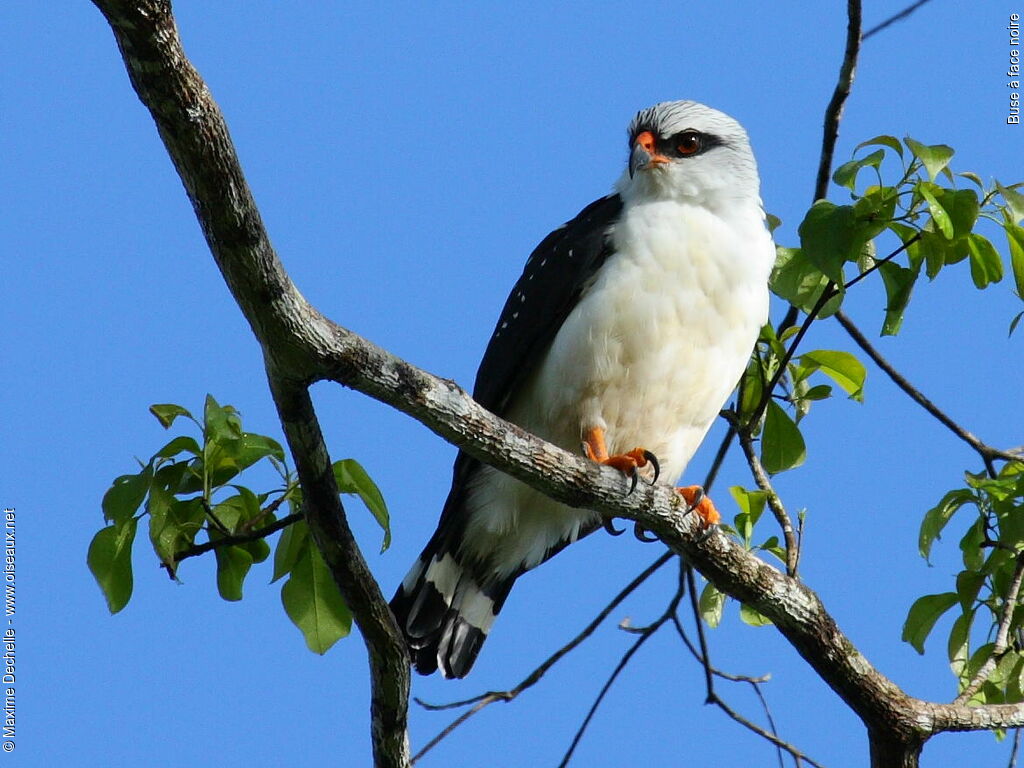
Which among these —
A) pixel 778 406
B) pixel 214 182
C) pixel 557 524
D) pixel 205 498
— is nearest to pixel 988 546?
pixel 778 406

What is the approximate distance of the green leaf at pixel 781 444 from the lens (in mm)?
4898

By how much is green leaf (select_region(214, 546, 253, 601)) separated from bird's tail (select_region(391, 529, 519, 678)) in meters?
1.12

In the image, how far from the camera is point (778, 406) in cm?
498

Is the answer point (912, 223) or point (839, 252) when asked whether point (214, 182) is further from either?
point (912, 223)

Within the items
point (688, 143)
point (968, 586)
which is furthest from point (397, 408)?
point (688, 143)

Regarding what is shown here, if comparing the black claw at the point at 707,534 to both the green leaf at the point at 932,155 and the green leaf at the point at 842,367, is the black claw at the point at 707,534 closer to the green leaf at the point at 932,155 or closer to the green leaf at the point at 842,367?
the green leaf at the point at 842,367

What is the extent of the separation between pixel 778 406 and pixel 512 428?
152 cm

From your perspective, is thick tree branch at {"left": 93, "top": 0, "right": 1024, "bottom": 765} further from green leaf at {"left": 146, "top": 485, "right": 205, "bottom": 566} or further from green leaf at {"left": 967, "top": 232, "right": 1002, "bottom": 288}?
green leaf at {"left": 967, "top": 232, "right": 1002, "bottom": 288}

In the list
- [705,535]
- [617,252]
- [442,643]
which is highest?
[617,252]

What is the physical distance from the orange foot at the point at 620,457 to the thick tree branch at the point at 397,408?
165 mm

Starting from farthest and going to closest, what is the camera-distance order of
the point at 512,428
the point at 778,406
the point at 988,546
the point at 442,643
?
the point at 442,643, the point at 778,406, the point at 988,546, the point at 512,428

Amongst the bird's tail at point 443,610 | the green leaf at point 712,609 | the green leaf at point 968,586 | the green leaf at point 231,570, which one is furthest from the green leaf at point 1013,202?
the green leaf at point 231,570

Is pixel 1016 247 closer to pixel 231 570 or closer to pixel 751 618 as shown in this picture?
pixel 751 618

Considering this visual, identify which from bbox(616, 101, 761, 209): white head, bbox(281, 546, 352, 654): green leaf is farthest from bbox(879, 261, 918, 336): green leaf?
bbox(281, 546, 352, 654): green leaf
